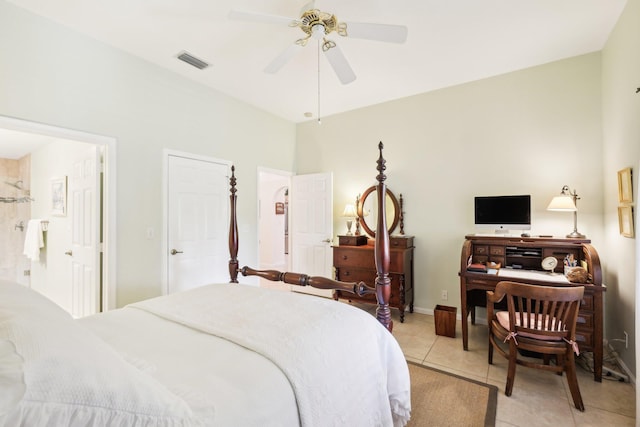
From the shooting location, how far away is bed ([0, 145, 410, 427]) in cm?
61

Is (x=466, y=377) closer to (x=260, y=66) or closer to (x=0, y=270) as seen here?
(x=260, y=66)

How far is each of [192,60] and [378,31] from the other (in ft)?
6.65

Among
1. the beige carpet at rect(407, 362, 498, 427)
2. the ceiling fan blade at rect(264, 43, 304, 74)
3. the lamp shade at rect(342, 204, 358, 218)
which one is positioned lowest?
the beige carpet at rect(407, 362, 498, 427)

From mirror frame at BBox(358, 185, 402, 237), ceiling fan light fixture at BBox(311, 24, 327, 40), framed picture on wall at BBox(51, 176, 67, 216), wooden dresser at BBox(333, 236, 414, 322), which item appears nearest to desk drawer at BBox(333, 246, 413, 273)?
wooden dresser at BBox(333, 236, 414, 322)

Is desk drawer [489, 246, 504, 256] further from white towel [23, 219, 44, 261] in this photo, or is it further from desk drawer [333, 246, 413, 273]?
white towel [23, 219, 44, 261]

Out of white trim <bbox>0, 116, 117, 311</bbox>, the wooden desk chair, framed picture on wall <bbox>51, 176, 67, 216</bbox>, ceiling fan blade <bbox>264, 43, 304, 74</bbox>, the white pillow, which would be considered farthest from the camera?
framed picture on wall <bbox>51, 176, 67, 216</bbox>

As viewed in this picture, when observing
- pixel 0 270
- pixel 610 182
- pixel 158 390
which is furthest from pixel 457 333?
pixel 0 270

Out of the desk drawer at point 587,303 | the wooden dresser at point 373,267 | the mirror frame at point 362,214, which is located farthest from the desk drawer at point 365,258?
the desk drawer at point 587,303

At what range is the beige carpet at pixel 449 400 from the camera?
188cm

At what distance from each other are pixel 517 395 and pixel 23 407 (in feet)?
8.97

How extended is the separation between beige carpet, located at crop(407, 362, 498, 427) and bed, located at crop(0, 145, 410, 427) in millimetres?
443

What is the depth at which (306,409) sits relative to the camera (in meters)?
1.05

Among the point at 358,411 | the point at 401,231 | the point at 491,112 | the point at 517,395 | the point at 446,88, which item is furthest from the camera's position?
the point at 401,231

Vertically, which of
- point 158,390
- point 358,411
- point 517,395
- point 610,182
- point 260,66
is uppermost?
point 260,66
